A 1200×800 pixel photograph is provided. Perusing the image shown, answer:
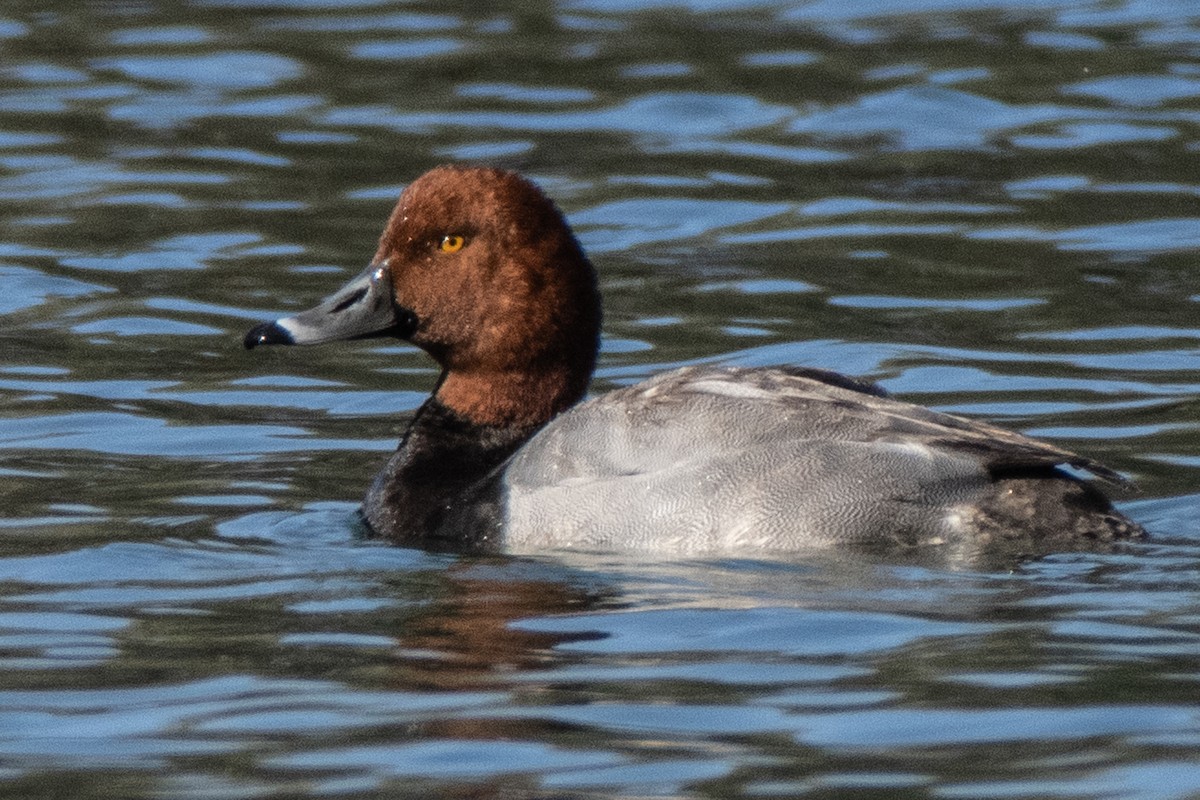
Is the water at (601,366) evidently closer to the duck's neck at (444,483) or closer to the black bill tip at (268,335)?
the duck's neck at (444,483)

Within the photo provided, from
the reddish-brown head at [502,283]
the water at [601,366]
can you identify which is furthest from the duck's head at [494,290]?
the water at [601,366]

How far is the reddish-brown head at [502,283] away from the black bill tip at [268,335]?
0.39 m

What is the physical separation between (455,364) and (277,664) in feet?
6.95

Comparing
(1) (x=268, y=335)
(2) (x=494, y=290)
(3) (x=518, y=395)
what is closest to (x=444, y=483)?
(3) (x=518, y=395)

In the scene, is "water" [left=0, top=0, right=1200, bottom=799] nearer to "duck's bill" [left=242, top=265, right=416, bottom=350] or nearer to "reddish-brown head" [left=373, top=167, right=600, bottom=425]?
"duck's bill" [left=242, top=265, right=416, bottom=350]

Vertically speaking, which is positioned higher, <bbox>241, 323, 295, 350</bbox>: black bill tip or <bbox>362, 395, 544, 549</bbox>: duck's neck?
<bbox>241, 323, 295, 350</bbox>: black bill tip

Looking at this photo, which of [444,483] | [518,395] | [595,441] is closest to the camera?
[595,441]

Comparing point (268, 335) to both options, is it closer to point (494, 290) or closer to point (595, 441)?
point (494, 290)

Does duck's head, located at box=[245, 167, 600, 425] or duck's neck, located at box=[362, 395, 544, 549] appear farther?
duck's head, located at box=[245, 167, 600, 425]

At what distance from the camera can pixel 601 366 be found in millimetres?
9516

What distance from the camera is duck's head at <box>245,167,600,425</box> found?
755 cm

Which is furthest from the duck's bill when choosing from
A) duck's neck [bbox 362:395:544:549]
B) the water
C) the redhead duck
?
the water

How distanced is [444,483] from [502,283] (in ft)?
2.10

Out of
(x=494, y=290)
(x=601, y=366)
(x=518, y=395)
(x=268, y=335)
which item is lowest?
(x=601, y=366)
